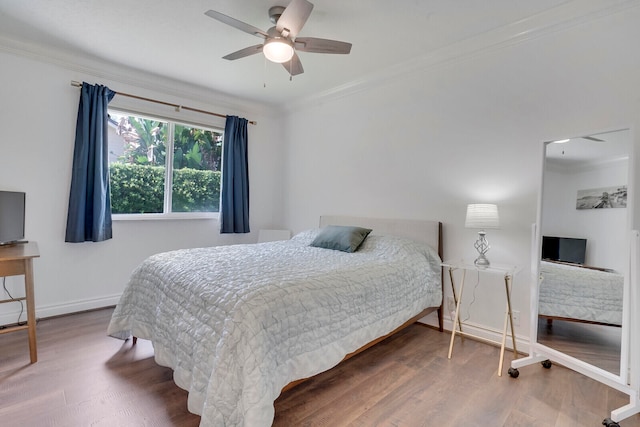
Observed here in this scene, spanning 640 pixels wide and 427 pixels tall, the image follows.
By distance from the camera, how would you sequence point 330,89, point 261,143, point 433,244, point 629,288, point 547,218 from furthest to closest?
1. point 261,143
2. point 330,89
3. point 433,244
4. point 547,218
5. point 629,288

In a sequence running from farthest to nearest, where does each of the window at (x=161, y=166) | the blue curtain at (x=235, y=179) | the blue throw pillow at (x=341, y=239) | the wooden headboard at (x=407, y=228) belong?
the blue curtain at (x=235, y=179)
the window at (x=161, y=166)
the wooden headboard at (x=407, y=228)
the blue throw pillow at (x=341, y=239)

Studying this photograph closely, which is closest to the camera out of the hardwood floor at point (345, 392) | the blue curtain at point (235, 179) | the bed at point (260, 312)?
the bed at point (260, 312)

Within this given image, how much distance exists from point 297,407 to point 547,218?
79.7 inches

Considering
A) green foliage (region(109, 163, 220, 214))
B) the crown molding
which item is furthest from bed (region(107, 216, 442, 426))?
the crown molding

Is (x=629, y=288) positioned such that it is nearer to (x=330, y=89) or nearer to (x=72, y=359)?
(x=330, y=89)

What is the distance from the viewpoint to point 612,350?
187cm

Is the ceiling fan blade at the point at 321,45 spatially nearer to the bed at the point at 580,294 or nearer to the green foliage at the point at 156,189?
the bed at the point at 580,294

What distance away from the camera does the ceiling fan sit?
1.87 metres

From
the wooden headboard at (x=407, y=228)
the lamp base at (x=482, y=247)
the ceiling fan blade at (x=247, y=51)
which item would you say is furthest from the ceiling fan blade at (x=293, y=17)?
the lamp base at (x=482, y=247)

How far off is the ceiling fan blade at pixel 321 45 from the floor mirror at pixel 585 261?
61.6 inches

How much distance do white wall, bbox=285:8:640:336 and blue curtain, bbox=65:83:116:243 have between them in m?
2.47

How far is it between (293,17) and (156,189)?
8.84 feet

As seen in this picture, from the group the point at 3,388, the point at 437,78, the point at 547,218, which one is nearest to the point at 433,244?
the point at 547,218

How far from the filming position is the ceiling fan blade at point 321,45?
6.97 feet
